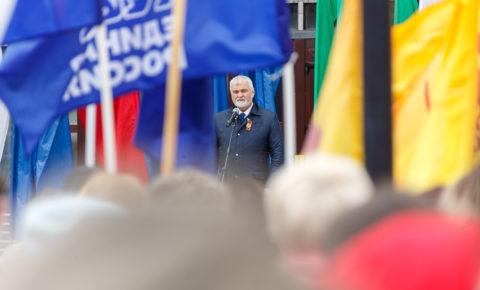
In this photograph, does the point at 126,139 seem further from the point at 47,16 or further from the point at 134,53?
the point at 47,16

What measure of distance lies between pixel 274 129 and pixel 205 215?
17.4 feet

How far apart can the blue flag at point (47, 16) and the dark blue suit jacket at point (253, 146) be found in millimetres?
2160

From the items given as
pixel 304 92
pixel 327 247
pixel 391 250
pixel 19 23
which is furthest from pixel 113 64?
pixel 304 92

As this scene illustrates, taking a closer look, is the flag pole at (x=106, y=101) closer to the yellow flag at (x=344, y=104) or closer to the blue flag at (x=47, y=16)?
the blue flag at (x=47, y=16)

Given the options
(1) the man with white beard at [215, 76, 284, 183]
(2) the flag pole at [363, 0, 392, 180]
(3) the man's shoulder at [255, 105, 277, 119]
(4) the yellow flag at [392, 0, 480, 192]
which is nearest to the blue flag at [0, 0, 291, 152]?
(4) the yellow flag at [392, 0, 480, 192]

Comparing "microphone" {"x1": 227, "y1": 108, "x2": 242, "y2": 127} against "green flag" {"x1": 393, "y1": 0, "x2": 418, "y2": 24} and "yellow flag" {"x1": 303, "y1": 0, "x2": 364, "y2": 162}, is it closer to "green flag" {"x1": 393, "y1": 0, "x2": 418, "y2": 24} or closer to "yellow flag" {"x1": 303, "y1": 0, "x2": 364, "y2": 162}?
"green flag" {"x1": 393, "y1": 0, "x2": 418, "y2": 24}

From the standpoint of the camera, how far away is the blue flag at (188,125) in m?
4.55

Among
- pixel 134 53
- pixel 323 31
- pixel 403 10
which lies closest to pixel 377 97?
pixel 134 53

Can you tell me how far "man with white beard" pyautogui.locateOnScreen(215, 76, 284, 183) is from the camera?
19.8ft

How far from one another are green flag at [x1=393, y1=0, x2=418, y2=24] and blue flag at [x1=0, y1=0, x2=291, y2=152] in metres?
3.14

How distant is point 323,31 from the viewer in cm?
766

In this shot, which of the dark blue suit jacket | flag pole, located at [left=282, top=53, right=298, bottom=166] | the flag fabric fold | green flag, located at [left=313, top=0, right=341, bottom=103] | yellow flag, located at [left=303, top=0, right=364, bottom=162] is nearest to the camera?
yellow flag, located at [left=303, top=0, right=364, bottom=162]

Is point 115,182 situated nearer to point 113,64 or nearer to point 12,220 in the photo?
point 113,64

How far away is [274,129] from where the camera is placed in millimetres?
6129
